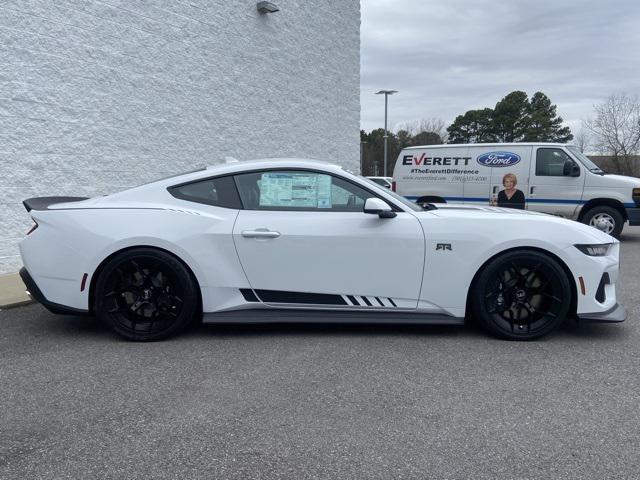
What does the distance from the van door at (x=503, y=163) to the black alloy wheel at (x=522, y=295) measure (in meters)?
6.93

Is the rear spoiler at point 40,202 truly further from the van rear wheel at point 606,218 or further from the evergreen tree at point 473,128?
the evergreen tree at point 473,128

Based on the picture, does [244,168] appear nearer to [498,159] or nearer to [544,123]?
[498,159]

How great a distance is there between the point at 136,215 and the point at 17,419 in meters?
1.74

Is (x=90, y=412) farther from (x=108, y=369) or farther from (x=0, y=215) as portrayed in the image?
(x=0, y=215)

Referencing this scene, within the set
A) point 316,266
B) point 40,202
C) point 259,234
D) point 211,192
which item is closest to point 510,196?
point 316,266

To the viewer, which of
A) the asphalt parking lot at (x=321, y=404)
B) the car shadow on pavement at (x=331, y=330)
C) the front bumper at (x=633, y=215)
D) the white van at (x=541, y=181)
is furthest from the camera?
the white van at (x=541, y=181)

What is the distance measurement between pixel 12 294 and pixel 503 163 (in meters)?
9.35

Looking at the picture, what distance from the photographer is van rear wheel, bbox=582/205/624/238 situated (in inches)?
404

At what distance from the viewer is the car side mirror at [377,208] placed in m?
3.91

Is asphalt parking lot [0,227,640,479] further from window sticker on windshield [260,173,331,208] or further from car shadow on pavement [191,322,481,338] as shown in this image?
window sticker on windshield [260,173,331,208]

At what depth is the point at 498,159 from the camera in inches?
431

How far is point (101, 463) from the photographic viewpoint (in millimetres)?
2373

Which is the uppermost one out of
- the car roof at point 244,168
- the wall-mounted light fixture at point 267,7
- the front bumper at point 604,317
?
the wall-mounted light fixture at point 267,7

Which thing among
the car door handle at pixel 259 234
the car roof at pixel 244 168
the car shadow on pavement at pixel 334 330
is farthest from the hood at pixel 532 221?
the car door handle at pixel 259 234
